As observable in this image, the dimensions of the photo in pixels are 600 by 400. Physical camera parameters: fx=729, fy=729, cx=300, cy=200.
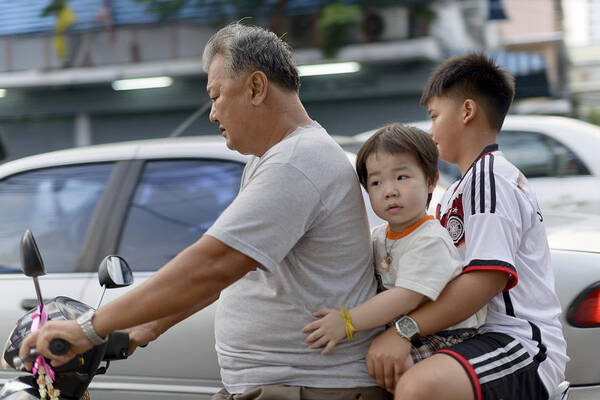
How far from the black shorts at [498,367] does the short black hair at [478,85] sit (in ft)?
2.08

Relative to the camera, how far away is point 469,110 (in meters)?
2.06

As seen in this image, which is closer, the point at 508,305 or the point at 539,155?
the point at 508,305

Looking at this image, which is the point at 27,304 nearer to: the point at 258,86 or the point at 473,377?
the point at 258,86

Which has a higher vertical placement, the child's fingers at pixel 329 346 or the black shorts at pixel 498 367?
the child's fingers at pixel 329 346

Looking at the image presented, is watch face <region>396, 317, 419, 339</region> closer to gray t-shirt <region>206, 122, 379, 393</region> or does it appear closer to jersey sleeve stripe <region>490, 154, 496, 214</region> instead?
gray t-shirt <region>206, 122, 379, 393</region>

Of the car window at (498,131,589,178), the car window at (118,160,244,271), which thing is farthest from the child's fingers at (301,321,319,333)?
the car window at (498,131,589,178)

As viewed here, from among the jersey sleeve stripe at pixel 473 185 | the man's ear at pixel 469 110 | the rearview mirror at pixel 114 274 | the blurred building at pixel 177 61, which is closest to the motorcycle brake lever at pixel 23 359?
the rearview mirror at pixel 114 274

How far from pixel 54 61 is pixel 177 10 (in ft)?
11.0

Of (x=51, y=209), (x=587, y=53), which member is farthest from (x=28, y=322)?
(x=587, y=53)

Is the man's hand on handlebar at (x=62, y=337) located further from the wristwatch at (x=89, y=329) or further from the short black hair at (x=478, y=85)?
the short black hair at (x=478, y=85)

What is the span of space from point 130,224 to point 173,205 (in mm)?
203

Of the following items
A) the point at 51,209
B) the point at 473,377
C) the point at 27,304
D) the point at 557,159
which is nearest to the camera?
the point at 473,377

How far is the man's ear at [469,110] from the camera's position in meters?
2.05

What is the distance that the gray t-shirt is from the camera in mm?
1679
